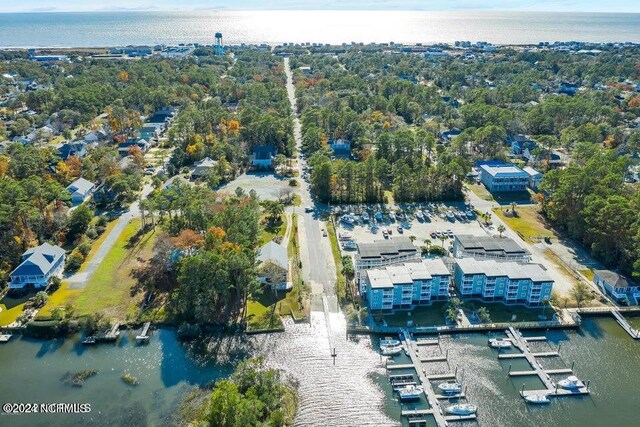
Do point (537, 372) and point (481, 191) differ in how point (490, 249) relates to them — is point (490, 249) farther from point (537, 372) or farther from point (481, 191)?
point (481, 191)

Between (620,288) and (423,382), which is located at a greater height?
(620,288)

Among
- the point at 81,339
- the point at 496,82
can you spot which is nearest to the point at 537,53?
the point at 496,82

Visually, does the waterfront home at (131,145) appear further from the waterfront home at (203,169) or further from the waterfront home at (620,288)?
the waterfront home at (620,288)

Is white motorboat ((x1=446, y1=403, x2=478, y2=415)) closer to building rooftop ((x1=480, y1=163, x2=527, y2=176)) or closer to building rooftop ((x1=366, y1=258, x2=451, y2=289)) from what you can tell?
building rooftop ((x1=366, y1=258, x2=451, y2=289))

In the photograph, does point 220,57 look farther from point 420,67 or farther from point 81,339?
point 81,339

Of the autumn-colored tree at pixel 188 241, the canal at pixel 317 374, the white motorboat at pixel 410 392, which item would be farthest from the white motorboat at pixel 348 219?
the white motorboat at pixel 410 392

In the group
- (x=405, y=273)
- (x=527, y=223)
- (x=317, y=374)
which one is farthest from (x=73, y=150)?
(x=527, y=223)
